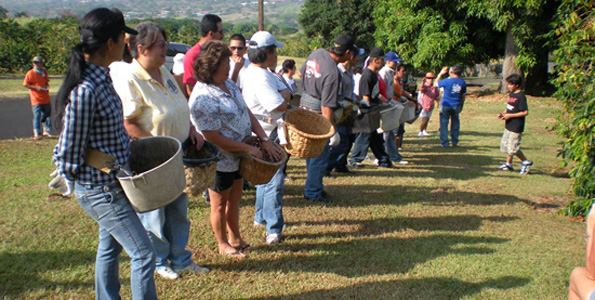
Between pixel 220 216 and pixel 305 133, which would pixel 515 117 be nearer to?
pixel 305 133

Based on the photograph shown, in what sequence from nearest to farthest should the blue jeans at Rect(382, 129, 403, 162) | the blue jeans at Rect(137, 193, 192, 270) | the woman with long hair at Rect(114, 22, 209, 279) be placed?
the woman with long hair at Rect(114, 22, 209, 279), the blue jeans at Rect(137, 193, 192, 270), the blue jeans at Rect(382, 129, 403, 162)

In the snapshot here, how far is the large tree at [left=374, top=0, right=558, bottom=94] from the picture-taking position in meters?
18.2

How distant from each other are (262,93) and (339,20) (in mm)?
46855

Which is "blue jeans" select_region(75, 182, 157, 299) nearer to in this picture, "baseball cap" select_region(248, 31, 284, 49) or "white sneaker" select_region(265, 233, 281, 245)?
"white sneaker" select_region(265, 233, 281, 245)

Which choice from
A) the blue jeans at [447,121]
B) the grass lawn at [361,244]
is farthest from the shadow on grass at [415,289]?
the blue jeans at [447,121]

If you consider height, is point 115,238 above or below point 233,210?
above

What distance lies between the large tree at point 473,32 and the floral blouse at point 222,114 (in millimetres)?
16995

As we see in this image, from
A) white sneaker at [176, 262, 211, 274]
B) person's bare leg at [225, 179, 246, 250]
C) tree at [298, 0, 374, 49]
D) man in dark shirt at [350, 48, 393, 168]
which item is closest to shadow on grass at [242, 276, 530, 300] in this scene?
white sneaker at [176, 262, 211, 274]

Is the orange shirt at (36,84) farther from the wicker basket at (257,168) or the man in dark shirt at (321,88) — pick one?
the wicker basket at (257,168)

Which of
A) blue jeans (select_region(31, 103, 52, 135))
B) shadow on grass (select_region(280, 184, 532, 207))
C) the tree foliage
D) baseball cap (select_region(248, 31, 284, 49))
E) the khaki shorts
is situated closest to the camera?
baseball cap (select_region(248, 31, 284, 49))

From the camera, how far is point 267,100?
4.21 metres

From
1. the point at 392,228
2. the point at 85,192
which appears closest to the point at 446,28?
the point at 392,228

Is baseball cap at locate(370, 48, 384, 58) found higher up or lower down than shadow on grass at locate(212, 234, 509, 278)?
higher up

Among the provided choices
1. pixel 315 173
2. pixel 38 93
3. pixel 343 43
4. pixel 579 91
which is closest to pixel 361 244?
pixel 315 173
